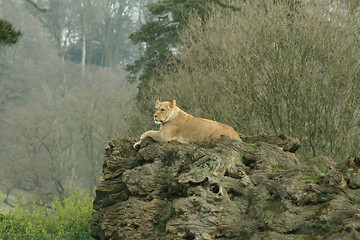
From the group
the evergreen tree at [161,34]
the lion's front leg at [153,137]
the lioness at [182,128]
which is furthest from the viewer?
the evergreen tree at [161,34]

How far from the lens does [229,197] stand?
9.31 metres

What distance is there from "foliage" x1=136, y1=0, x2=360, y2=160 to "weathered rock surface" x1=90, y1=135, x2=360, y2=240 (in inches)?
421

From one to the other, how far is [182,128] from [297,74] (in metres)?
10.6

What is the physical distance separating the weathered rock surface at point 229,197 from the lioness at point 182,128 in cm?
58

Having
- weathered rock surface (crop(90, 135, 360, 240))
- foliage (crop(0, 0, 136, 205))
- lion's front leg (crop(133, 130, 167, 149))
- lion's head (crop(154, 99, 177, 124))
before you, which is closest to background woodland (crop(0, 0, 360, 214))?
lion's head (crop(154, 99, 177, 124))

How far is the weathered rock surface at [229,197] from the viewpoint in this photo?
8367 millimetres

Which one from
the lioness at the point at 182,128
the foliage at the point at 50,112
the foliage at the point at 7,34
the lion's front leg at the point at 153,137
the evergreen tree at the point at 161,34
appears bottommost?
the foliage at the point at 50,112

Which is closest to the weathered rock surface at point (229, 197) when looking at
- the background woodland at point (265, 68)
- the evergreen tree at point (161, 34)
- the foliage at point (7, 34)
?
the background woodland at point (265, 68)

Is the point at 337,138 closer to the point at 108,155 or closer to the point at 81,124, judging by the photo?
the point at 108,155

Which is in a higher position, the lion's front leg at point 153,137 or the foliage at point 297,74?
the foliage at point 297,74

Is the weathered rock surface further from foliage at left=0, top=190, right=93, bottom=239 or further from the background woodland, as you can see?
foliage at left=0, top=190, right=93, bottom=239

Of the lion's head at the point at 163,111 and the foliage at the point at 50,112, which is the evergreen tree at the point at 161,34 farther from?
the lion's head at the point at 163,111

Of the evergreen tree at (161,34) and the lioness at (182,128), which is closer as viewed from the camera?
the lioness at (182,128)

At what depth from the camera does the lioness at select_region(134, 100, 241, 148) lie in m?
11.8
